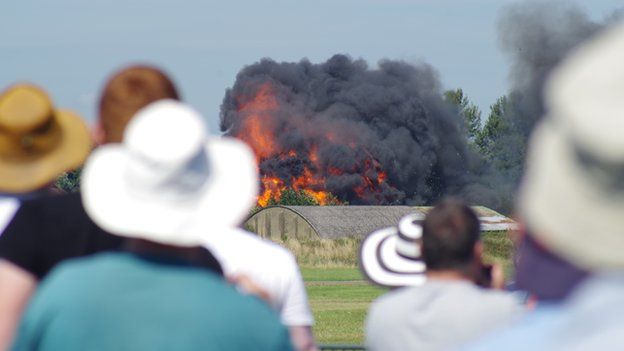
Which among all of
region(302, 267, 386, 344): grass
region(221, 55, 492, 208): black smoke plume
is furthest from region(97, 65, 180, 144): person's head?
region(221, 55, 492, 208): black smoke plume

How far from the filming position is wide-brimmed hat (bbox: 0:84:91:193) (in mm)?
4668

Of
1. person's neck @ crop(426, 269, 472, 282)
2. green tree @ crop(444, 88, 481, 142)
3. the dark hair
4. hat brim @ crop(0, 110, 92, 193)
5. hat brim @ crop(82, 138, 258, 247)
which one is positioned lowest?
green tree @ crop(444, 88, 481, 142)

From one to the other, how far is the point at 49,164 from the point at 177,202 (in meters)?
1.59

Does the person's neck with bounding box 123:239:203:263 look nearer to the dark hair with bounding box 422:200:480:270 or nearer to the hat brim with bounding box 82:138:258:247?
the hat brim with bounding box 82:138:258:247

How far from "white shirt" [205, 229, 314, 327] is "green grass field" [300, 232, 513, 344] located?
4322 mm

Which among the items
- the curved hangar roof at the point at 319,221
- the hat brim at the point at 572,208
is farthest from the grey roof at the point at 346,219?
the hat brim at the point at 572,208

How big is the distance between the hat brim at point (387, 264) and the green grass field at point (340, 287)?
9.40ft

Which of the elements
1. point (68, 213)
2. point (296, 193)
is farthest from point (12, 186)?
point (296, 193)

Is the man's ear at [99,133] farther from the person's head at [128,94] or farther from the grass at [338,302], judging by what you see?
the grass at [338,302]

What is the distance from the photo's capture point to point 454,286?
490 cm

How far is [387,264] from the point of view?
6.36 metres

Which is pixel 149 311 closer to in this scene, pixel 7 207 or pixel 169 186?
pixel 169 186

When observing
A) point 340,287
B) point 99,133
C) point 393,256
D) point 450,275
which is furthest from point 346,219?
point 99,133

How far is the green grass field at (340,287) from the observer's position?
23353 millimetres
